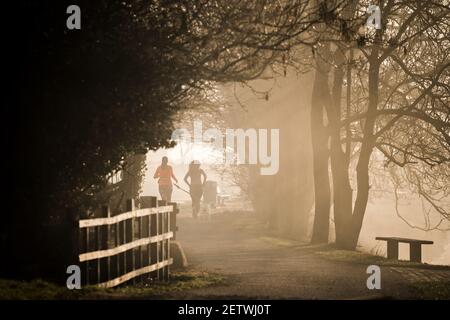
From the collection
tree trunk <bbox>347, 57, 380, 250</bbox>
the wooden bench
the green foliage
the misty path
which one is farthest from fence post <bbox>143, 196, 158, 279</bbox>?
tree trunk <bbox>347, 57, 380, 250</bbox>

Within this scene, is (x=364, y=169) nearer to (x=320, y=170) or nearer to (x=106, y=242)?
(x=320, y=170)

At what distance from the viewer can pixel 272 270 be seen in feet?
59.2

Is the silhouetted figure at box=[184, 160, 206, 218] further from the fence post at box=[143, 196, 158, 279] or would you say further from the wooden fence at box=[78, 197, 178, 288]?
the fence post at box=[143, 196, 158, 279]

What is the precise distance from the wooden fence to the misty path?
119 centimetres

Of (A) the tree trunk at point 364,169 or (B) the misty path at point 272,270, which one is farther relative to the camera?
(A) the tree trunk at point 364,169

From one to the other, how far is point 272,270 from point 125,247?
4.58m

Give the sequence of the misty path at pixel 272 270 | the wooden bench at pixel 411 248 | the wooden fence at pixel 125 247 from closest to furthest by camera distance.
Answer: the wooden fence at pixel 125 247 < the misty path at pixel 272 270 < the wooden bench at pixel 411 248

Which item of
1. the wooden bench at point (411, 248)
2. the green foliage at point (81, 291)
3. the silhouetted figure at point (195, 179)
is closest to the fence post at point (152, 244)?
the green foliage at point (81, 291)

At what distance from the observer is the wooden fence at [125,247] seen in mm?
13086

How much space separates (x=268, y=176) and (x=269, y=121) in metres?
3.65

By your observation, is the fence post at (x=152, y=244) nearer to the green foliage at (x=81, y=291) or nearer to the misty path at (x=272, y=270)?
the green foliage at (x=81, y=291)

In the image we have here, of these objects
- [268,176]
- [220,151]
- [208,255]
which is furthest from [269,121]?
[208,255]

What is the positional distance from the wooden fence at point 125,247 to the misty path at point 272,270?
119cm
